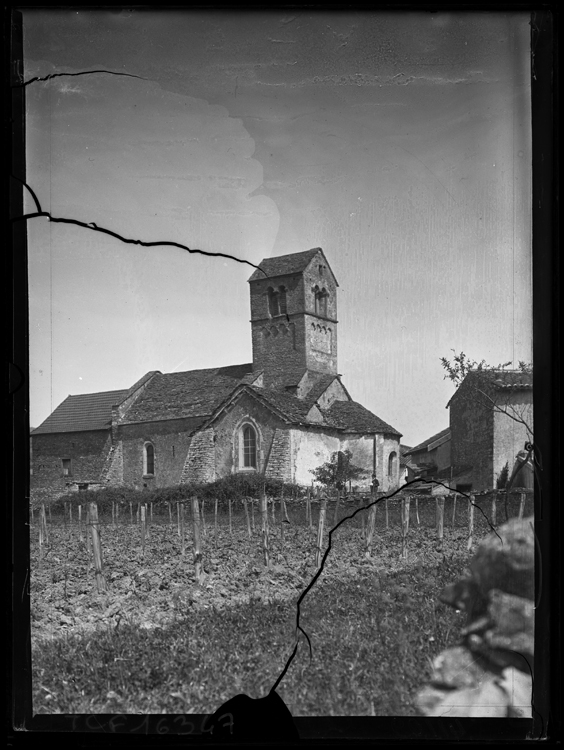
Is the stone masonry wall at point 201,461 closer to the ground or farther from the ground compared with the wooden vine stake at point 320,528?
farther from the ground

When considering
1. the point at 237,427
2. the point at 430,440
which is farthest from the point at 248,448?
the point at 430,440

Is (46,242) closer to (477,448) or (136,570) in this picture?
(136,570)

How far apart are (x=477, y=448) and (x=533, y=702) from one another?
0.96 meters

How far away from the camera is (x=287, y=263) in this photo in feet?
9.26

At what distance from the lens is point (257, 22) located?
247 cm

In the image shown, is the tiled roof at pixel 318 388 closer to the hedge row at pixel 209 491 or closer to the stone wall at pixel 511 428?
the hedge row at pixel 209 491

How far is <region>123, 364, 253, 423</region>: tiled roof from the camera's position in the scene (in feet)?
10.1

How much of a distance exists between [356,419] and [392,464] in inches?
10.2

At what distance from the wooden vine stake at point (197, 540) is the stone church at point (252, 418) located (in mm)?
138

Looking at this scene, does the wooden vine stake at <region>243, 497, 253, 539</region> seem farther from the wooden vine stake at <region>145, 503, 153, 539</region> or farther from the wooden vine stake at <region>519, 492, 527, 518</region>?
the wooden vine stake at <region>519, 492, 527, 518</region>

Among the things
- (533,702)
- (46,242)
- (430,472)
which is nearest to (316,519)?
(430,472)

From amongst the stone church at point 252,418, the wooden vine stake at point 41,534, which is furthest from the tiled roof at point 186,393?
the wooden vine stake at point 41,534

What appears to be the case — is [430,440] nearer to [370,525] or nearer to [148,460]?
[370,525]

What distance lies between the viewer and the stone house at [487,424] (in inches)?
99.7
